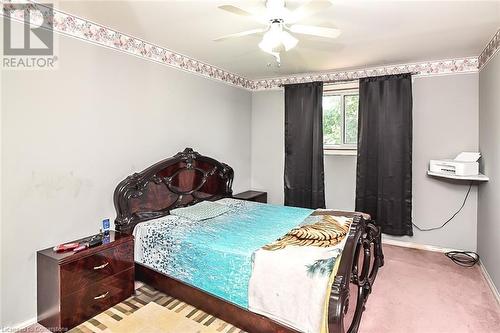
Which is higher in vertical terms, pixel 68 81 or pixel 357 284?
pixel 68 81

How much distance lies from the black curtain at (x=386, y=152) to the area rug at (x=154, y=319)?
110 inches

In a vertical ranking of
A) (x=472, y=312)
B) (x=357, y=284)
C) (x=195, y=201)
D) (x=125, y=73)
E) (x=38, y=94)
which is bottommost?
(x=472, y=312)

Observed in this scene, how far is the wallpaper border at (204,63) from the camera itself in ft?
8.42

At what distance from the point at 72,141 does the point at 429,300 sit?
11.8 feet

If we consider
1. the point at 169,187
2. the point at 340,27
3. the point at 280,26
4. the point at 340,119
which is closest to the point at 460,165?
the point at 340,119

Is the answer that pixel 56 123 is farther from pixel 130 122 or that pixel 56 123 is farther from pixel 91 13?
pixel 91 13

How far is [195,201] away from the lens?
3717mm

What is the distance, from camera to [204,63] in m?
4.01

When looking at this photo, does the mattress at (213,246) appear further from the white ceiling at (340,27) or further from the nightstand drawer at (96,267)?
the white ceiling at (340,27)

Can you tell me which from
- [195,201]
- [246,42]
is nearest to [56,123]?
[195,201]

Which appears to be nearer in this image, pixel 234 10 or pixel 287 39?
pixel 234 10

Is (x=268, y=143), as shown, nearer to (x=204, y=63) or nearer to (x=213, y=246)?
(x=204, y=63)

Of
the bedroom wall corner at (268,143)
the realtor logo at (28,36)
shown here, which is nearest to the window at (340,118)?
the bedroom wall corner at (268,143)

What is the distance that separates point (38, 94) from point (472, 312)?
4.10 m
